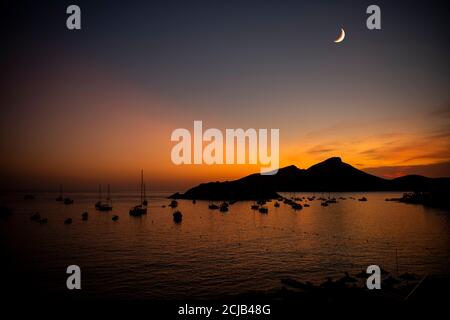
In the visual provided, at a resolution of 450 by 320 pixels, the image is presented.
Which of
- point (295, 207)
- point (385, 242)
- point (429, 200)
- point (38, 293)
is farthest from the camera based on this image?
point (429, 200)

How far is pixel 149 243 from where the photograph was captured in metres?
43.8

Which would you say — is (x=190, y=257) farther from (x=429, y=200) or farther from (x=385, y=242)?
(x=429, y=200)

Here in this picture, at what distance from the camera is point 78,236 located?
1988 inches

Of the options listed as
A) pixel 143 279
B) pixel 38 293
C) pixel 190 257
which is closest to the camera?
pixel 38 293

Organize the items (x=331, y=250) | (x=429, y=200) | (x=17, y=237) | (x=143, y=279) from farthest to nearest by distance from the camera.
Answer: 1. (x=429, y=200)
2. (x=17, y=237)
3. (x=331, y=250)
4. (x=143, y=279)

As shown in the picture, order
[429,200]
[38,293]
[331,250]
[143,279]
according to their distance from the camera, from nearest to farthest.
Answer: [38,293], [143,279], [331,250], [429,200]

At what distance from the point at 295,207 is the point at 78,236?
7323 cm

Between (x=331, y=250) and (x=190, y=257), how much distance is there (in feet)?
59.4

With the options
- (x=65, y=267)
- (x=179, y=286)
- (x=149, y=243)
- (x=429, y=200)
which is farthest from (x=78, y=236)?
(x=429, y=200)

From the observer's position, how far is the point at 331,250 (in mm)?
37281

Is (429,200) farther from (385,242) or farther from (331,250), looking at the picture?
(331,250)
